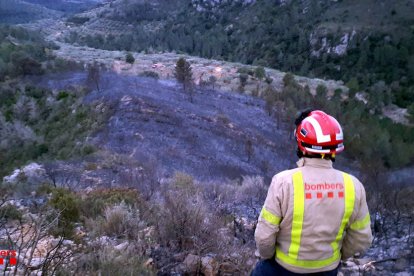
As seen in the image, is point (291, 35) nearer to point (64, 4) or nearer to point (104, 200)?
point (104, 200)

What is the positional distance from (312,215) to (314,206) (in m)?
0.07

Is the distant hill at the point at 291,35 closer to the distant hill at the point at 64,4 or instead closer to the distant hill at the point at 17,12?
the distant hill at the point at 17,12

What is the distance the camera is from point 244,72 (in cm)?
4184

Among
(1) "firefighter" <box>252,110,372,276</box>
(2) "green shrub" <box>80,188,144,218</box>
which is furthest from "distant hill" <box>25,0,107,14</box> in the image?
(1) "firefighter" <box>252,110,372,276</box>

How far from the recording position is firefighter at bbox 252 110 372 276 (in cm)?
308

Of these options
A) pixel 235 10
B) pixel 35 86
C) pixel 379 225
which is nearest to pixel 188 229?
pixel 379 225

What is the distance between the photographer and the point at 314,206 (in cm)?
308

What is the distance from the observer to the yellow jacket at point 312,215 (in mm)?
3074

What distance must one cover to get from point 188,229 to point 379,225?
374 centimetres

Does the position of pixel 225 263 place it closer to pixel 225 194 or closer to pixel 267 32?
pixel 225 194

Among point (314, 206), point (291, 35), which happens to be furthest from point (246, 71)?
point (291, 35)

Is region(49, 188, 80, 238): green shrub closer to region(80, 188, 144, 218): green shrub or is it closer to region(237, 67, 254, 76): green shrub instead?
region(80, 188, 144, 218): green shrub

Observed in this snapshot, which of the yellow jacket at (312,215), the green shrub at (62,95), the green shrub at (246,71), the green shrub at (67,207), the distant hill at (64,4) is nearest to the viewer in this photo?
the yellow jacket at (312,215)

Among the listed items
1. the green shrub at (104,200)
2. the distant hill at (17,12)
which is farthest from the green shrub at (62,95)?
the distant hill at (17,12)
